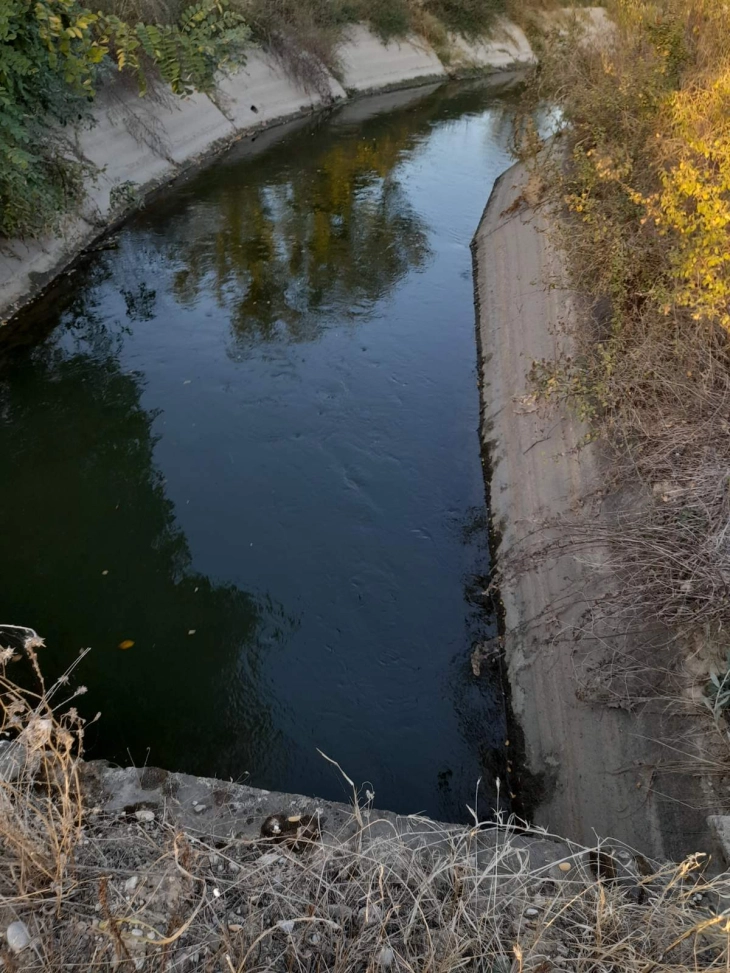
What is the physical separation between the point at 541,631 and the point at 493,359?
4.55 m

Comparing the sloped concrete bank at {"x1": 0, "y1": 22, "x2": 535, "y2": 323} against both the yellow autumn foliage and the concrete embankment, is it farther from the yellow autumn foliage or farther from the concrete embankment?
the yellow autumn foliage

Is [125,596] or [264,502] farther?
[264,502]

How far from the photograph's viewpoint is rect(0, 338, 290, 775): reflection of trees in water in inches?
216

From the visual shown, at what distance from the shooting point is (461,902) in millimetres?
2926

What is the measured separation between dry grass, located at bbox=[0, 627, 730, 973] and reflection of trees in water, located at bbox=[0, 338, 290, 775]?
1893 millimetres

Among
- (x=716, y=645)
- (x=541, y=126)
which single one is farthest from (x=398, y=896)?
(x=541, y=126)

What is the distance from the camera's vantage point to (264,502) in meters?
7.40

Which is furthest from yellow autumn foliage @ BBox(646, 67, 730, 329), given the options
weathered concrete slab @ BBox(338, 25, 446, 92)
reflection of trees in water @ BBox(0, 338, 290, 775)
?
weathered concrete slab @ BBox(338, 25, 446, 92)

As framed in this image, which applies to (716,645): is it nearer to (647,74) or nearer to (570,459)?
(570,459)

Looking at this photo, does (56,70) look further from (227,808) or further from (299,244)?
(227,808)

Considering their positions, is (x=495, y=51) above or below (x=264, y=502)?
above

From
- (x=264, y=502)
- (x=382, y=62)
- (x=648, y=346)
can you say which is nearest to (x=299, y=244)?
(x=264, y=502)

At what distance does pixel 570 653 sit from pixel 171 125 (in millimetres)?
13722

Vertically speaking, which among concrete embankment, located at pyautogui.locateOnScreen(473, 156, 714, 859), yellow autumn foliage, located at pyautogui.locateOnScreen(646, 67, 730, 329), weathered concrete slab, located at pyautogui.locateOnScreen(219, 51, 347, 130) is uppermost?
weathered concrete slab, located at pyautogui.locateOnScreen(219, 51, 347, 130)
